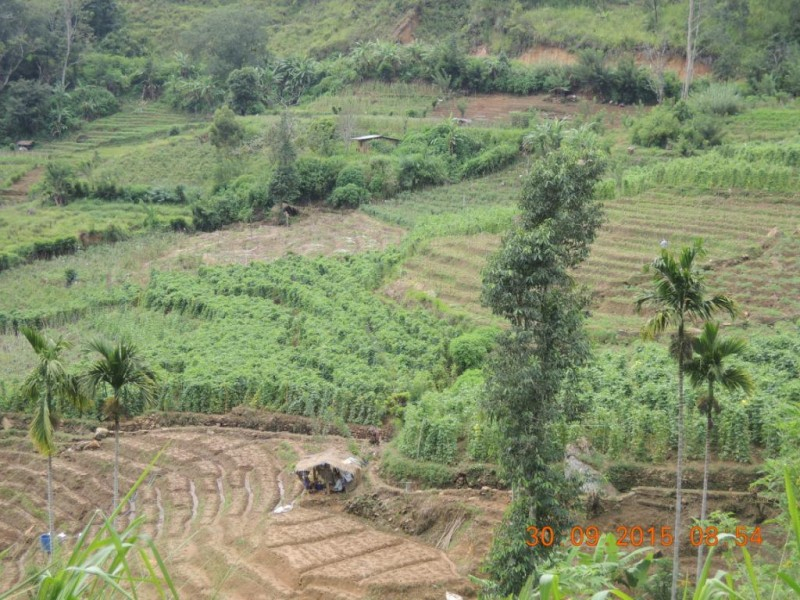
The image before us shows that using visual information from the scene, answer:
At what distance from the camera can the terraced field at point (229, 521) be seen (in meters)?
14.9

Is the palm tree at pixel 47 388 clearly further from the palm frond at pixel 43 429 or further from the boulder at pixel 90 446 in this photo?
the boulder at pixel 90 446

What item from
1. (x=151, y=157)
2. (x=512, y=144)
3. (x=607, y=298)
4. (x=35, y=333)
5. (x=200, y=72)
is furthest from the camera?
(x=200, y=72)

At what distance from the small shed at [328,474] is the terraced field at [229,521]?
1.09 feet

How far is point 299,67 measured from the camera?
5453cm

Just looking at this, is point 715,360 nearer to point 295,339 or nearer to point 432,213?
point 295,339

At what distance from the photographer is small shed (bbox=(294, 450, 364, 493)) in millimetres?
17828

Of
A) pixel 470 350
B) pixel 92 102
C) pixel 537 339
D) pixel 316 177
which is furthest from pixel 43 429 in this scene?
pixel 92 102

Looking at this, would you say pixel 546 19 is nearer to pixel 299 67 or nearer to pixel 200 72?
pixel 299 67

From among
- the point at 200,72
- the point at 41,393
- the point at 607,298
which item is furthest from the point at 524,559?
the point at 200,72

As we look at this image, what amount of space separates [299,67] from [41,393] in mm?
42542

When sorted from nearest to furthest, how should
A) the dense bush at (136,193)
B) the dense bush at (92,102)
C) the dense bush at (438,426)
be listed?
the dense bush at (438,426), the dense bush at (136,193), the dense bush at (92,102)

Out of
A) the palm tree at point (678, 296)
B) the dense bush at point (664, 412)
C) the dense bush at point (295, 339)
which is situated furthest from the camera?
the dense bush at point (295, 339)
